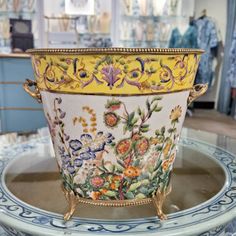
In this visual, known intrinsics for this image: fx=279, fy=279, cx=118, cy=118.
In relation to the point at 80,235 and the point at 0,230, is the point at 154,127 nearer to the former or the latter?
the point at 80,235

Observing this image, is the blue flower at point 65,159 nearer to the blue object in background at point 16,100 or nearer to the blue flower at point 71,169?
the blue flower at point 71,169

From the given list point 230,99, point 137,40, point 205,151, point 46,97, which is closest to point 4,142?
point 46,97

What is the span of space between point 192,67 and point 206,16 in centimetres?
408

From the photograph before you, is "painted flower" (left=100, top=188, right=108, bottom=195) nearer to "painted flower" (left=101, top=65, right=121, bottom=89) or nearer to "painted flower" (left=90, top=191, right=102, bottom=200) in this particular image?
"painted flower" (left=90, top=191, right=102, bottom=200)

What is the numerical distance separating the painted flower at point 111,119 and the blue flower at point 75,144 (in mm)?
61

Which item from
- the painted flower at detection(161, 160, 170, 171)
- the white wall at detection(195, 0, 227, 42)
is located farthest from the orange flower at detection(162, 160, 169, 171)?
the white wall at detection(195, 0, 227, 42)

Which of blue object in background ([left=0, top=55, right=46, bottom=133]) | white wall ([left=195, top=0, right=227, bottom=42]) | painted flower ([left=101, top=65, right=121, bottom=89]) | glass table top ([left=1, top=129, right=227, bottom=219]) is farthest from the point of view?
white wall ([left=195, top=0, right=227, bottom=42])

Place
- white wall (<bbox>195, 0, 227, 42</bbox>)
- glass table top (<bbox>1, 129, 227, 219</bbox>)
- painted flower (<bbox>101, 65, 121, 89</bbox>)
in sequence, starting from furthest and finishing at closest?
white wall (<bbox>195, 0, 227, 42</bbox>) < glass table top (<bbox>1, 129, 227, 219</bbox>) < painted flower (<bbox>101, 65, 121, 89</bbox>)

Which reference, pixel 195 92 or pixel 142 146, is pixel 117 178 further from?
pixel 195 92

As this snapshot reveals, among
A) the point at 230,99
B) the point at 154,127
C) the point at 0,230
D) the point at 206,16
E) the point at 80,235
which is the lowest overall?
the point at 230,99

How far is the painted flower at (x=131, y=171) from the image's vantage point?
469 mm

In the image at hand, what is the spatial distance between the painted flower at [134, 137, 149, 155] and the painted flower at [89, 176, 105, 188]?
0.08 metres

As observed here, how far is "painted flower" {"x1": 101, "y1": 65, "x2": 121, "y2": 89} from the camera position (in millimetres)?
408

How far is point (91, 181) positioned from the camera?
1.57ft
